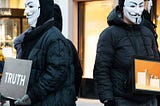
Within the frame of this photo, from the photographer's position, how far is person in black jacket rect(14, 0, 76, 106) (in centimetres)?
414

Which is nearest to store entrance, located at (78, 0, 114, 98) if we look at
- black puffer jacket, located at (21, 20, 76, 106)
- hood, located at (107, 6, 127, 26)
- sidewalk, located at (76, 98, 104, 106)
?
sidewalk, located at (76, 98, 104, 106)

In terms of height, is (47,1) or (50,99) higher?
(47,1)

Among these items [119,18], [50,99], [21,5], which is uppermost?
[21,5]

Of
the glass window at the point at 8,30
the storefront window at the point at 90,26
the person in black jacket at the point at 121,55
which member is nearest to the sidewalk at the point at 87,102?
the storefront window at the point at 90,26

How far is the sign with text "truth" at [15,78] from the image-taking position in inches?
167

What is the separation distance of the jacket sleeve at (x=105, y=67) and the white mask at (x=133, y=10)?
0.92 feet

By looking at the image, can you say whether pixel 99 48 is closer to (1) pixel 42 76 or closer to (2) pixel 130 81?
(2) pixel 130 81

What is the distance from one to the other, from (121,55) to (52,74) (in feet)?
2.64

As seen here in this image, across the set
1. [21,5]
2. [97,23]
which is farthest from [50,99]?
[21,5]

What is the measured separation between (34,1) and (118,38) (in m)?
0.91

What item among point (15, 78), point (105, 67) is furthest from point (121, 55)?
point (15, 78)

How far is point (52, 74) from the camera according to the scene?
4.11m

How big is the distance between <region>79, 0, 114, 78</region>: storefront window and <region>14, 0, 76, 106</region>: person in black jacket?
337 inches

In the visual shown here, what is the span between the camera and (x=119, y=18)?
15.2 ft
